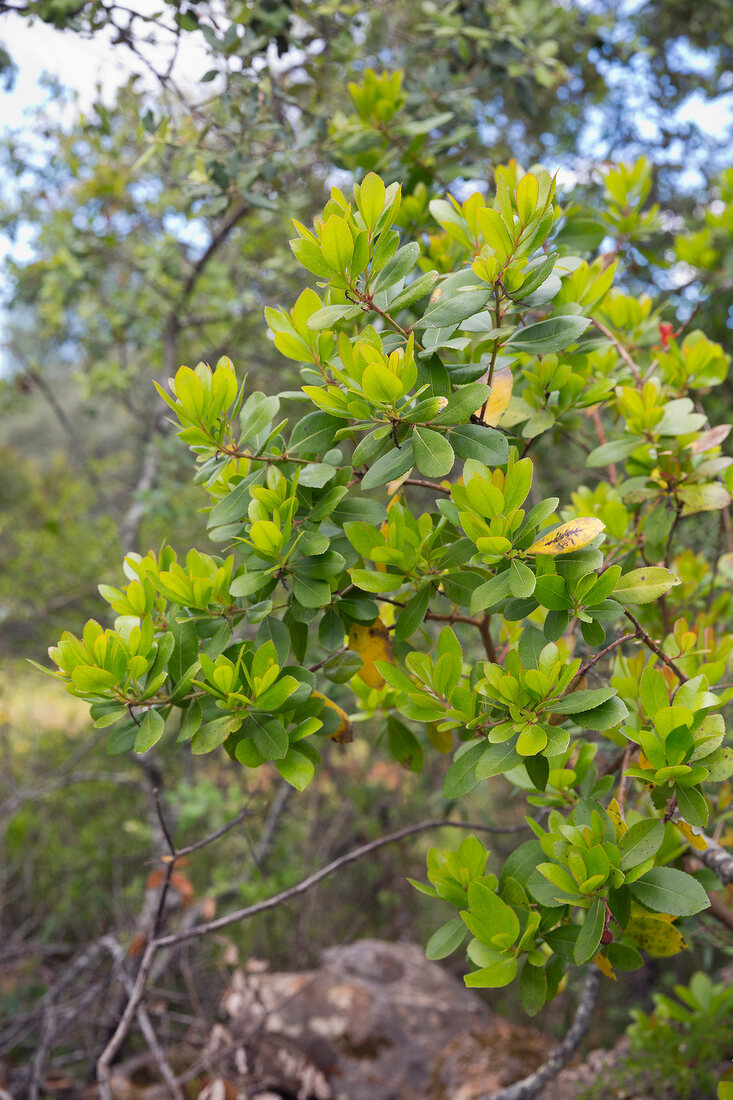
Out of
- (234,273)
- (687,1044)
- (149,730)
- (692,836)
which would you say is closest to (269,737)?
(149,730)

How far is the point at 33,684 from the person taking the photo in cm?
614

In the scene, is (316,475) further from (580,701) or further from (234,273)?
(234,273)

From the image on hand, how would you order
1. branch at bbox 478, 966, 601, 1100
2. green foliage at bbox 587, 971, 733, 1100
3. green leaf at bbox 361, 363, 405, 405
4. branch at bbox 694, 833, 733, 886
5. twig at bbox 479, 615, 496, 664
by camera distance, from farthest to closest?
green foliage at bbox 587, 971, 733, 1100
branch at bbox 478, 966, 601, 1100
twig at bbox 479, 615, 496, 664
branch at bbox 694, 833, 733, 886
green leaf at bbox 361, 363, 405, 405

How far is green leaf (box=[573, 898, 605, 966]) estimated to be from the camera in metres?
1.03

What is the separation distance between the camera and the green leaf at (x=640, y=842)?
3.51ft

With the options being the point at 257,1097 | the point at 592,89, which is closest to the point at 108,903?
the point at 257,1097

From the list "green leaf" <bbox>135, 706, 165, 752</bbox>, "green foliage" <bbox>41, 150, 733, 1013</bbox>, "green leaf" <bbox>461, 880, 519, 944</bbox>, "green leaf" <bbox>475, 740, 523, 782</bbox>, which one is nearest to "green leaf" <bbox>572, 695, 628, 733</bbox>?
"green foliage" <bbox>41, 150, 733, 1013</bbox>

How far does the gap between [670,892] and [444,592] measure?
60 centimetres

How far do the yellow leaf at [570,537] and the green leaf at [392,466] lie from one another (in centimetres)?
23

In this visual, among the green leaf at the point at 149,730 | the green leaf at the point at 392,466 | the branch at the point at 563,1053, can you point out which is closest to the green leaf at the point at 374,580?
the green leaf at the point at 392,466

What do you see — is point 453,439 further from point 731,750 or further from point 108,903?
point 108,903

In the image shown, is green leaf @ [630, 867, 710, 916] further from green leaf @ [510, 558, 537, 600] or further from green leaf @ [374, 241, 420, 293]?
green leaf @ [374, 241, 420, 293]

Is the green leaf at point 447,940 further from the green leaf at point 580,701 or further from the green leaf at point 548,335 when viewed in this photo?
the green leaf at point 548,335

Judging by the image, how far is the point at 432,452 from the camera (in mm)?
1062
